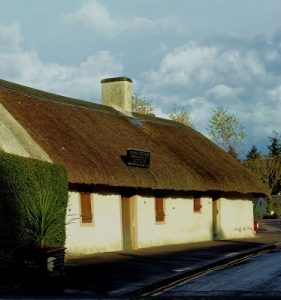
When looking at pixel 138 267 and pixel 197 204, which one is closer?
pixel 138 267

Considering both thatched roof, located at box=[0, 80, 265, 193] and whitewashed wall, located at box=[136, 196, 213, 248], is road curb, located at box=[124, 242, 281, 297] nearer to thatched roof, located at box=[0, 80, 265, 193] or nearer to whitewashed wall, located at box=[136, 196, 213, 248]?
whitewashed wall, located at box=[136, 196, 213, 248]

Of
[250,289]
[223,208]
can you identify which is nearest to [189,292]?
[250,289]

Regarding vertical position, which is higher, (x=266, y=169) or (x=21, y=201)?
(x=266, y=169)

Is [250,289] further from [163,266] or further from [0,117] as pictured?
[0,117]

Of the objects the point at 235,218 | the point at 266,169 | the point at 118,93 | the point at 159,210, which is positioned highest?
the point at 118,93

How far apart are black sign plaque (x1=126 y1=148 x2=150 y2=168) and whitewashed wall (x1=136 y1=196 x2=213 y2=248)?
4.03 ft

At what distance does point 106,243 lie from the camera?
21391 millimetres

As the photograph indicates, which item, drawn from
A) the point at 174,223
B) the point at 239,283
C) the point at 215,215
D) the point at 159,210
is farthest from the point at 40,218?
the point at 215,215

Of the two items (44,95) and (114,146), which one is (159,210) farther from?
(44,95)

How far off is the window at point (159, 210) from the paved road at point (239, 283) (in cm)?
714

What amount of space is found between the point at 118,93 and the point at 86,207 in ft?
41.9

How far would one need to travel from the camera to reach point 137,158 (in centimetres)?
2320

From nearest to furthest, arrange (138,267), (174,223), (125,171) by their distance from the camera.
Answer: (138,267), (125,171), (174,223)

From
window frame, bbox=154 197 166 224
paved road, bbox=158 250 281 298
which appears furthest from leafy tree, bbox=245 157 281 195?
paved road, bbox=158 250 281 298
